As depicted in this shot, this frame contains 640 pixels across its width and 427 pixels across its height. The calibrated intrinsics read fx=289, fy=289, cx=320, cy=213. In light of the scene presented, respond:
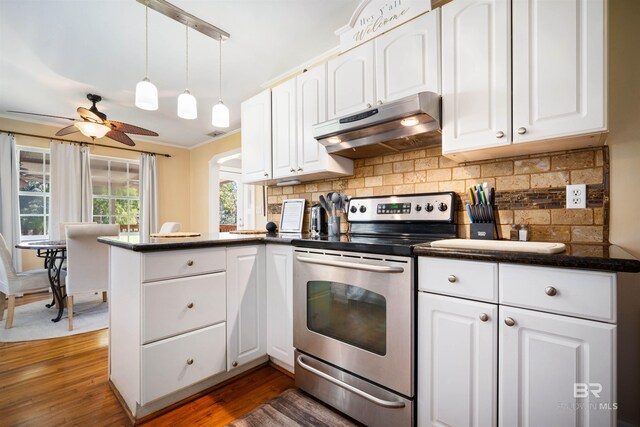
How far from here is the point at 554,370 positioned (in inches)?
38.0

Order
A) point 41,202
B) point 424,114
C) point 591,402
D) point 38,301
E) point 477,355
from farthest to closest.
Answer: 1. point 41,202
2. point 38,301
3. point 424,114
4. point 477,355
5. point 591,402

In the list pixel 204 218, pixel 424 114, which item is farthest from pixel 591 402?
pixel 204 218

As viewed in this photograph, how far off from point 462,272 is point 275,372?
1519 millimetres

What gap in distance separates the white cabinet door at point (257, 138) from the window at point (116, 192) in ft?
13.3

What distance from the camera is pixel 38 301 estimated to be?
150 inches

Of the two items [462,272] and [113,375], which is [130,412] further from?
[462,272]

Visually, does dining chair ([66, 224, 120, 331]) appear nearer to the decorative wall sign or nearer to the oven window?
the oven window

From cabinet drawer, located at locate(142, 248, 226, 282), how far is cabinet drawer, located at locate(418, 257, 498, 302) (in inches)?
46.9

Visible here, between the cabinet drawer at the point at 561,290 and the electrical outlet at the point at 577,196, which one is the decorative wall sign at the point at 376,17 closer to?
the electrical outlet at the point at 577,196

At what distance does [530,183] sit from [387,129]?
818 millimetres

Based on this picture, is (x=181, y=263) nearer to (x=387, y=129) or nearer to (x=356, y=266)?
(x=356, y=266)

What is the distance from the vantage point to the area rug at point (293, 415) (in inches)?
58.6

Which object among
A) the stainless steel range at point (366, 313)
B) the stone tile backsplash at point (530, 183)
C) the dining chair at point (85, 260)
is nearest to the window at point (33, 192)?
the dining chair at point (85, 260)

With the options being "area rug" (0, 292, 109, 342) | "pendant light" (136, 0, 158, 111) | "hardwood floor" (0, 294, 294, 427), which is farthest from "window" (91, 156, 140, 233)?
"pendant light" (136, 0, 158, 111)
